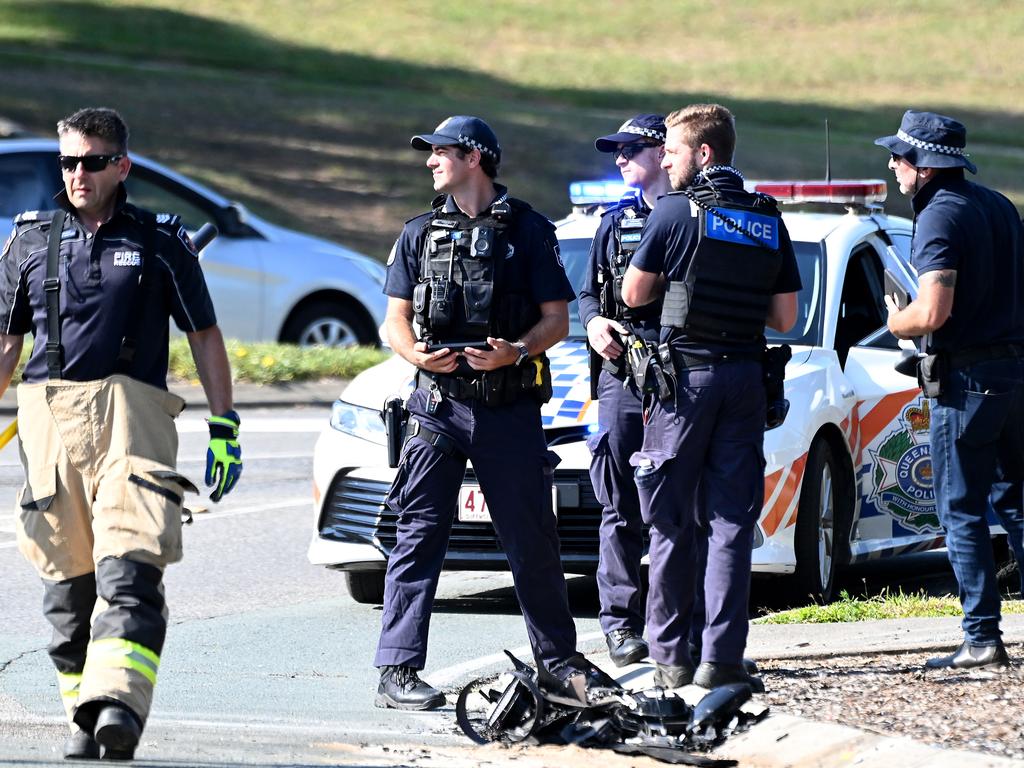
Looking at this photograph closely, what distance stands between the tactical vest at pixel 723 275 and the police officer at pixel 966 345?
2.01 feet

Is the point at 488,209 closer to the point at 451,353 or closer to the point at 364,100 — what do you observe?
→ the point at 451,353

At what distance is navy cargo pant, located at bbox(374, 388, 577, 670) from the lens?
6.20 metres

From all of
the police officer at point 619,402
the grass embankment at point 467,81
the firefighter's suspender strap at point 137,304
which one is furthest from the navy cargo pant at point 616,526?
the grass embankment at point 467,81

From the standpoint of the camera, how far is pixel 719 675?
602 centimetres

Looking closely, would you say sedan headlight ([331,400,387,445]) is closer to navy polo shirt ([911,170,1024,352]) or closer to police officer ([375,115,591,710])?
police officer ([375,115,591,710])

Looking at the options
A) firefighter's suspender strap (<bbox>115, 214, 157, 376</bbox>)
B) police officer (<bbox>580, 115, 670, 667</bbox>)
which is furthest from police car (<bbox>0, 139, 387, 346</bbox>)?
firefighter's suspender strap (<bbox>115, 214, 157, 376</bbox>)

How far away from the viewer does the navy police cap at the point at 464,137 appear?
6.23 m

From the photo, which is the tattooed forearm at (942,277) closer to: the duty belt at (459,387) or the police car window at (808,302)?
the duty belt at (459,387)

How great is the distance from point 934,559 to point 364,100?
25903 millimetres

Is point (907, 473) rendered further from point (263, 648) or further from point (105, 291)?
point (105, 291)

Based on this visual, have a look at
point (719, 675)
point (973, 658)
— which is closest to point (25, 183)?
point (719, 675)

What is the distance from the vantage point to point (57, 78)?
3212 cm

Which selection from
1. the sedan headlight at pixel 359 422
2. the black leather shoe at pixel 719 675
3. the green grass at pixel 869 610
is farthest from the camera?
the sedan headlight at pixel 359 422

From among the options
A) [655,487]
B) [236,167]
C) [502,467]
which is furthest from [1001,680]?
[236,167]
